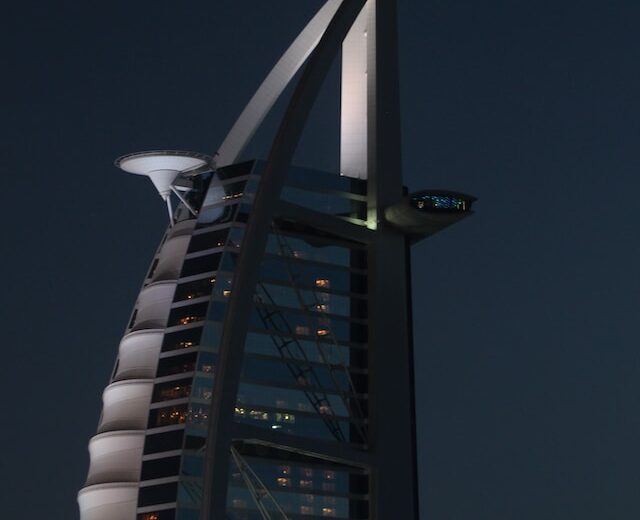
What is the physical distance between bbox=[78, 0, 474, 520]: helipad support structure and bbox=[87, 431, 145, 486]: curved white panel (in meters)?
2.75

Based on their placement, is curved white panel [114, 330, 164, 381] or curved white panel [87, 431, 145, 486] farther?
curved white panel [114, 330, 164, 381]

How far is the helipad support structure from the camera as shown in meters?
74.6

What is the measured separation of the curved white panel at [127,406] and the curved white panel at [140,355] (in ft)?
2.43

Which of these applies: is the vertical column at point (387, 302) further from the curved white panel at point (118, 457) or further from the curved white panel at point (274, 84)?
the curved white panel at point (118, 457)

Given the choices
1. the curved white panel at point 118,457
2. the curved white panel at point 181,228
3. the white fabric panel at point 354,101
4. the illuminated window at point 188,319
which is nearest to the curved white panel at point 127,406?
the curved white panel at point 118,457

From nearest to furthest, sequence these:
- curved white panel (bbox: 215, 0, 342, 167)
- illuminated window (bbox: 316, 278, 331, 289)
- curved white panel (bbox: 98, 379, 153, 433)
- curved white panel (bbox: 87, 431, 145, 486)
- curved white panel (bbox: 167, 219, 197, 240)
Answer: illuminated window (bbox: 316, 278, 331, 289) < curved white panel (bbox: 215, 0, 342, 167) < curved white panel (bbox: 87, 431, 145, 486) < curved white panel (bbox: 98, 379, 153, 433) < curved white panel (bbox: 167, 219, 197, 240)

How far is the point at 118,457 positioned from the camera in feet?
307

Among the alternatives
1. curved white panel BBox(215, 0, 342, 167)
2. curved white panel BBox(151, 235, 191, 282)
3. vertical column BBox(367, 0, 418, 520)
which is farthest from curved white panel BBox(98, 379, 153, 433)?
vertical column BBox(367, 0, 418, 520)

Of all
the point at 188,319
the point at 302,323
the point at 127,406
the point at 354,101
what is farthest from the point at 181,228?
the point at 302,323

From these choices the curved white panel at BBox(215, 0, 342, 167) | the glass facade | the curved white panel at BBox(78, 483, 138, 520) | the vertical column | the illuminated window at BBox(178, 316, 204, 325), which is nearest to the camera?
the glass facade

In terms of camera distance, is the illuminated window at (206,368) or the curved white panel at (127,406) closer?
the illuminated window at (206,368)

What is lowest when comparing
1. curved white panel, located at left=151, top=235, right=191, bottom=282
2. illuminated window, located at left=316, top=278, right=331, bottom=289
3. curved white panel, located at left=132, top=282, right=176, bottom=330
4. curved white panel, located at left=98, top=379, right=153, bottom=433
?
curved white panel, located at left=98, top=379, right=153, bottom=433

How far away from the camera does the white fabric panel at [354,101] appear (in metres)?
84.2

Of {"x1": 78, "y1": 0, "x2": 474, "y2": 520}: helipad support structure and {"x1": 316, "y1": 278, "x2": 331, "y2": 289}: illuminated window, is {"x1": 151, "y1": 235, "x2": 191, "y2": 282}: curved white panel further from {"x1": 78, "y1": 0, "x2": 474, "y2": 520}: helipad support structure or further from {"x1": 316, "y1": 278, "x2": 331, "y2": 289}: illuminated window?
{"x1": 316, "y1": 278, "x2": 331, "y2": 289}: illuminated window
